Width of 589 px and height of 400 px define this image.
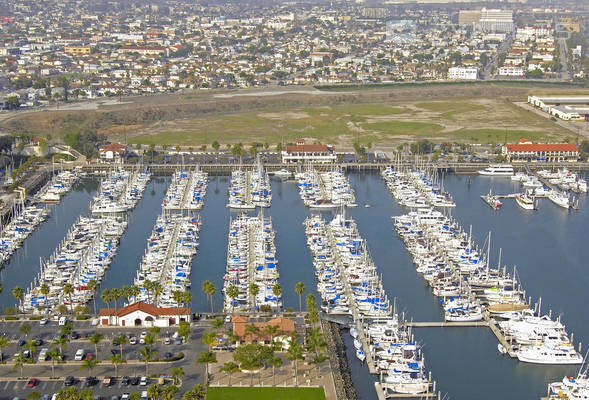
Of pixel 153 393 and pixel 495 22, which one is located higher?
pixel 153 393

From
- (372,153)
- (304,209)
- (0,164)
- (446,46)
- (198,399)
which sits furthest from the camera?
(446,46)

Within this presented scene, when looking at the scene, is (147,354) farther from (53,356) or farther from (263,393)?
(263,393)

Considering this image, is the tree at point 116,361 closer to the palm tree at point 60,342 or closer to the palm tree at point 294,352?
the palm tree at point 60,342

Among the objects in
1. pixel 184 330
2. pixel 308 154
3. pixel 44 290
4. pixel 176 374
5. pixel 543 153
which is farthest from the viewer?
pixel 543 153

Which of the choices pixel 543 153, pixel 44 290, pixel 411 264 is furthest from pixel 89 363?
pixel 543 153

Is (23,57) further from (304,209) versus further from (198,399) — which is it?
(198,399)

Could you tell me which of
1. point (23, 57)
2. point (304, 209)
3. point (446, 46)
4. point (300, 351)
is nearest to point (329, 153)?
point (304, 209)

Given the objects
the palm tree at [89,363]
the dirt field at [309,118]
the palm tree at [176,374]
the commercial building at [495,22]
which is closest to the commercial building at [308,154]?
the dirt field at [309,118]
